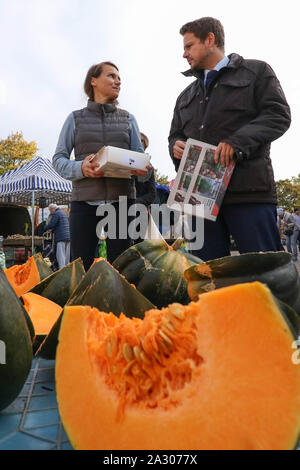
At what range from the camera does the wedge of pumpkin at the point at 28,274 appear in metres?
1.32

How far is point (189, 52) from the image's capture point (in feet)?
7.79

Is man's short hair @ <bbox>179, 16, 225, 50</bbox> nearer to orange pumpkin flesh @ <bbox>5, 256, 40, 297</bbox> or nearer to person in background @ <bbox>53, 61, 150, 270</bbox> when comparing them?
person in background @ <bbox>53, 61, 150, 270</bbox>

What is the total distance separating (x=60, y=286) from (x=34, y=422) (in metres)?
0.48

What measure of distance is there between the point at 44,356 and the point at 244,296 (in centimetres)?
52

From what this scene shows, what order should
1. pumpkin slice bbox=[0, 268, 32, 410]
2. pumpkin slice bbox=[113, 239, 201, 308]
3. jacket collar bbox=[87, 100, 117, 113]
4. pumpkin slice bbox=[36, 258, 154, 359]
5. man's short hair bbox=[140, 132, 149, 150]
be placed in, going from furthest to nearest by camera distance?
man's short hair bbox=[140, 132, 149, 150] → jacket collar bbox=[87, 100, 117, 113] → pumpkin slice bbox=[113, 239, 201, 308] → pumpkin slice bbox=[36, 258, 154, 359] → pumpkin slice bbox=[0, 268, 32, 410]

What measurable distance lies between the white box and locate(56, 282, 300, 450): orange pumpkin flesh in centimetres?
159

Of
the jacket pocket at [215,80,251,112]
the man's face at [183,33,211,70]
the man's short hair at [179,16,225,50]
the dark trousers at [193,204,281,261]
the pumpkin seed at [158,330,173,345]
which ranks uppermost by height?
the man's short hair at [179,16,225,50]

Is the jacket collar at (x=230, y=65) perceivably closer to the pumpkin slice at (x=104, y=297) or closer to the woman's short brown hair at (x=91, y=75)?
the woman's short brown hair at (x=91, y=75)

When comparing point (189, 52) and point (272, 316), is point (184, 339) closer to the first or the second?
point (272, 316)

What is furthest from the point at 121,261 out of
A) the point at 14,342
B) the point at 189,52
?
the point at 189,52

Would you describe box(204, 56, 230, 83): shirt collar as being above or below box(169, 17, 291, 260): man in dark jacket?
above

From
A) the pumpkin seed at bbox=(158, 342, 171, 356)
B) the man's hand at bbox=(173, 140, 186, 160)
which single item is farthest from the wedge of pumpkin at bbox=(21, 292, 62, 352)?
the man's hand at bbox=(173, 140, 186, 160)

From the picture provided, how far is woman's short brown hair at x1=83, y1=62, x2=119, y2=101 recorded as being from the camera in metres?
2.56
